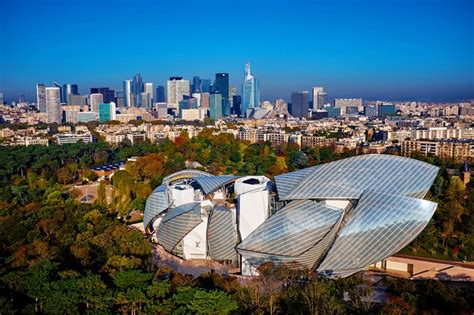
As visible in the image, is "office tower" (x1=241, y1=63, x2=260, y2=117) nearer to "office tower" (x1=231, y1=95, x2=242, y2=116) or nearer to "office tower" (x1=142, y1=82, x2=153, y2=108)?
"office tower" (x1=231, y1=95, x2=242, y2=116)

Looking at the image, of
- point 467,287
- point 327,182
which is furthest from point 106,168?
point 467,287

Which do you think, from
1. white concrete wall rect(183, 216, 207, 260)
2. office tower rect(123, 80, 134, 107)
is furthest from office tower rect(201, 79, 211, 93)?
white concrete wall rect(183, 216, 207, 260)

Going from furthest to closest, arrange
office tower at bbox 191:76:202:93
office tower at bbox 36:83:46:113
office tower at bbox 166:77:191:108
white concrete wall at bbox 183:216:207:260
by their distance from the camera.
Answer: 1. office tower at bbox 191:76:202:93
2. office tower at bbox 166:77:191:108
3. office tower at bbox 36:83:46:113
4. white concrete wall at bbox 183:216:207:260

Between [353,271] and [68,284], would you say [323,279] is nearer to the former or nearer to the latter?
[353,271]

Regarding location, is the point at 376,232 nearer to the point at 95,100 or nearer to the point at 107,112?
the point at 107,112

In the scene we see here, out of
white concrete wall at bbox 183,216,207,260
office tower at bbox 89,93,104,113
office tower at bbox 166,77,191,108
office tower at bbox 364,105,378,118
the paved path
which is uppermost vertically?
office tower at bbox 166,77,191,108

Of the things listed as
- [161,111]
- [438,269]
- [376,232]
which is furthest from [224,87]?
[376,232]

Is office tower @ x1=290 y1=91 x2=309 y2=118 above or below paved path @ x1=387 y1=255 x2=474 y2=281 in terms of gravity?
above
